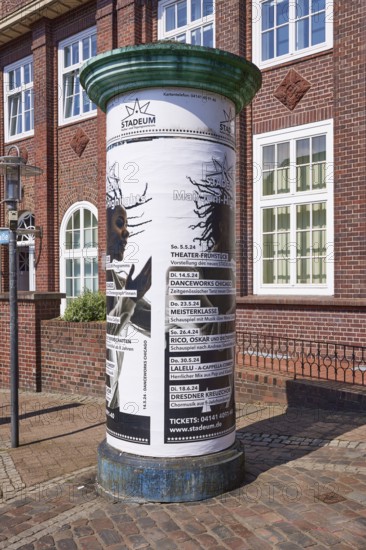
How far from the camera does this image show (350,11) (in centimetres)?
958

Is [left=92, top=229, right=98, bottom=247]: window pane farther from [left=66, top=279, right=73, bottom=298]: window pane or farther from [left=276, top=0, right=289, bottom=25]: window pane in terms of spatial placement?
[left=276, top=0, right=289, bottom=25]: window pane

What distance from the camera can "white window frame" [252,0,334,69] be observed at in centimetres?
998

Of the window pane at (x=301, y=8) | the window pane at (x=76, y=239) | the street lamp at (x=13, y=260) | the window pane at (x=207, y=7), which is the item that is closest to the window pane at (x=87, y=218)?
the window pane at (x=76, y=239)

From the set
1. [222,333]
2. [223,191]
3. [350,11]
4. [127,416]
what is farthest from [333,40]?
[127,416]

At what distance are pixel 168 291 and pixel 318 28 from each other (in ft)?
25.5

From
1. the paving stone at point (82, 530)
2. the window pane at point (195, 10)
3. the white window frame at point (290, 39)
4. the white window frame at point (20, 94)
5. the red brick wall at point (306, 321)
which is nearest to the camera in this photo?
the paving stone at point (82, 530)

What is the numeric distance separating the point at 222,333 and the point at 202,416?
0.71 metres

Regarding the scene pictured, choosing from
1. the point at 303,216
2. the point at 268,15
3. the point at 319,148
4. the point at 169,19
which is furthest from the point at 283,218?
the point at 169,19

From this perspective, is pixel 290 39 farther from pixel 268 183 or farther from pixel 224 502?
pixel 224 502

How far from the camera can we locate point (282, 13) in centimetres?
1077

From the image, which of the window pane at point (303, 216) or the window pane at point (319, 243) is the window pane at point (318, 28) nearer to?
the window pane at point (303, 216)

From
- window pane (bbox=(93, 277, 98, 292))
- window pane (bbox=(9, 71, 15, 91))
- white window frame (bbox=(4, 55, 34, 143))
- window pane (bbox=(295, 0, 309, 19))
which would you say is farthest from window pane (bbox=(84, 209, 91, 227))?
window pane (bbox=(295, 0, 309, 19))

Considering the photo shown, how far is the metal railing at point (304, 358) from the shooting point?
8.20m

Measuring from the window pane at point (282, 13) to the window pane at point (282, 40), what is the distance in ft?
0.42
